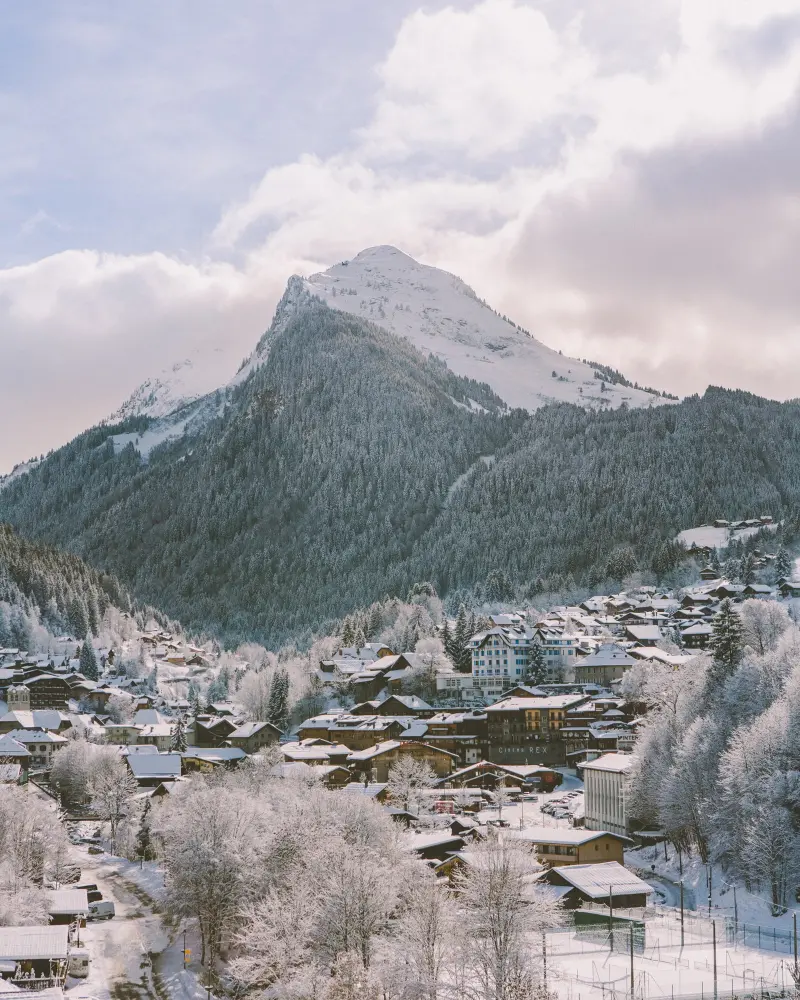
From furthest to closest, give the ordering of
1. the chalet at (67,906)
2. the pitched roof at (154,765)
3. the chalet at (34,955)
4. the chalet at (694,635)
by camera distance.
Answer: the chalet at (694,635)
the pitched roof at (154,765)
the chalet at (67,906)
the chalet at (34,955)

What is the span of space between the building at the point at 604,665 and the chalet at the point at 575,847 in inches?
2302

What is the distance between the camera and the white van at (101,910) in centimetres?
7981

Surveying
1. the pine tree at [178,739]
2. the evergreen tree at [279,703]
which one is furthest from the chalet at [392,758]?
the evergreen tree at [279,703]

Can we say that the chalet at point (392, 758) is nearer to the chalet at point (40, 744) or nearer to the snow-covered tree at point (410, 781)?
the snow-covered tree at point (410, 781)

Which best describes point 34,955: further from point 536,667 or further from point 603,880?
point 536,667

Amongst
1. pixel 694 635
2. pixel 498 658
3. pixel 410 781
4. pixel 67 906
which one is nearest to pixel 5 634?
pixel 498 658

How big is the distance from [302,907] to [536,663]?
92.1 meters

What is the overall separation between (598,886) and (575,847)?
995 cm

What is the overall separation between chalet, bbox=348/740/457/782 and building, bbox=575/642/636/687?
1138 inches

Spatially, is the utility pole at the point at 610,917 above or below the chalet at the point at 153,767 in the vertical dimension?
below

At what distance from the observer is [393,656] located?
162 m

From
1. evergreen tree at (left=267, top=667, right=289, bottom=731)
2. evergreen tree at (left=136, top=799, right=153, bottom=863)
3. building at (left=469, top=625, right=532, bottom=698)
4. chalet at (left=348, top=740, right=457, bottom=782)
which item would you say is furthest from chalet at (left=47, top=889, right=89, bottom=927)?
building at (left=469, top=625, right=532, bottom=698)

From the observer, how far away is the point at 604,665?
14650 cm

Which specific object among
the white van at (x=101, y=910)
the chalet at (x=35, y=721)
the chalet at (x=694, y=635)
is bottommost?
the white van at (x=101, y=910)
